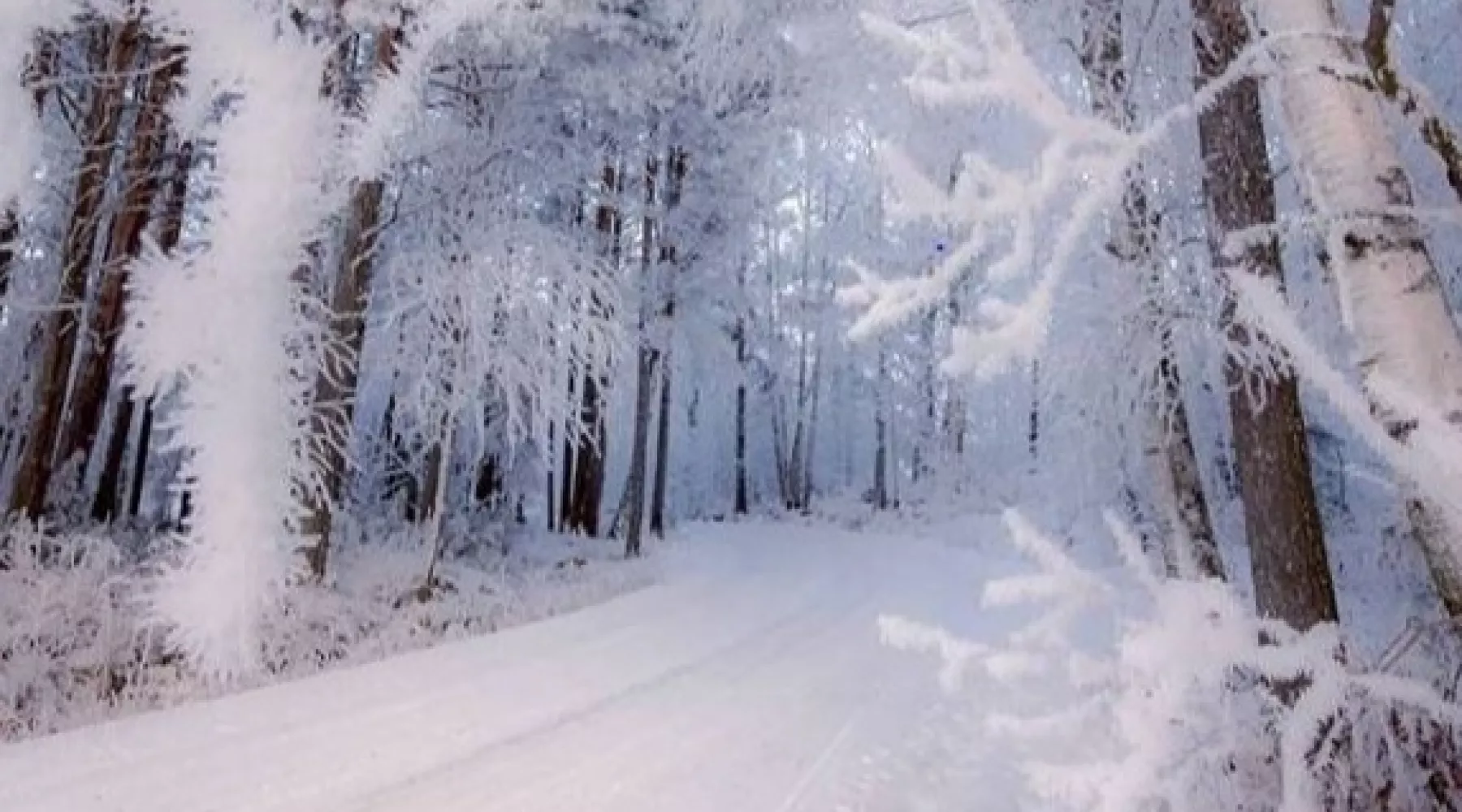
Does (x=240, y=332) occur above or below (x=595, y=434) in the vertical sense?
below

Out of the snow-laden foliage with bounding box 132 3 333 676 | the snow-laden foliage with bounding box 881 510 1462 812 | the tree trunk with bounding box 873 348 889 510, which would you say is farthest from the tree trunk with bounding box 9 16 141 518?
the tree trunk with bounding box 873 348 889 510

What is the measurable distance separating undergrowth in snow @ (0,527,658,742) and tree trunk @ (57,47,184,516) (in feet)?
6.32

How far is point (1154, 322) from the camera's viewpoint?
5.84 meters

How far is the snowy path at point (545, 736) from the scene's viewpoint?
4.63 metres

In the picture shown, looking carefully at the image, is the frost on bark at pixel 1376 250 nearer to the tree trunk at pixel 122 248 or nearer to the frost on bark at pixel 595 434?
the tree trunk at pixel 122 248

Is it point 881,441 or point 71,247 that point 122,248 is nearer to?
point 71,247

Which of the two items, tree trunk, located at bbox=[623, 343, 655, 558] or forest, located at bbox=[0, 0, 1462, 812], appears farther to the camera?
tree trunk, located at bbox=[623, 343, 655, 558]

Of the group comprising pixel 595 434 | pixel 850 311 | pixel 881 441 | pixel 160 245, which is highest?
pixel 160 245

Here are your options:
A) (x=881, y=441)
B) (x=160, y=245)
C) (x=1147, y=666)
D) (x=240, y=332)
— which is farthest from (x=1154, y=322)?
(x=881, y=441)

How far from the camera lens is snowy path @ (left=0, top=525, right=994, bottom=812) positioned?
463cm

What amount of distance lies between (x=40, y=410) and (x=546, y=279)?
244 inches

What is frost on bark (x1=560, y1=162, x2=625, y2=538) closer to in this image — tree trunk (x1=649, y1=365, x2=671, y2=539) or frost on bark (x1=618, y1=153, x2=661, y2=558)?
frost on bark (x1=618, y1=153, x2=661, y2=558)

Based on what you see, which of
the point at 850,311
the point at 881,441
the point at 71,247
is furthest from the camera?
the point at 881,441

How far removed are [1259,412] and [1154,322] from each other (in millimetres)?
1286
